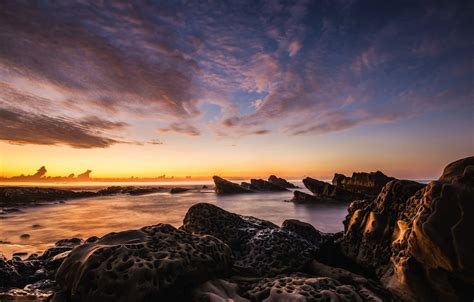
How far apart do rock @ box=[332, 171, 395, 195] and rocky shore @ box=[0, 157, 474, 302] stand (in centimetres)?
2355

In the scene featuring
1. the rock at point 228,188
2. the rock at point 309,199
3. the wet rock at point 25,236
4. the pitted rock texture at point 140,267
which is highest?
the rock at point 228,188

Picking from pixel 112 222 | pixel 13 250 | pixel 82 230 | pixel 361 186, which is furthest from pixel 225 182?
pixel 13 250

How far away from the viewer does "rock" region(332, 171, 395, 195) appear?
1021 inches

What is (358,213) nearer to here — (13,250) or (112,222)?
(13,250)

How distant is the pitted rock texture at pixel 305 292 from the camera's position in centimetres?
278

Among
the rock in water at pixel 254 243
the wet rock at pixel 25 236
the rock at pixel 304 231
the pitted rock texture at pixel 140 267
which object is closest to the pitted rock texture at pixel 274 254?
the rock in water at pixel 254 243

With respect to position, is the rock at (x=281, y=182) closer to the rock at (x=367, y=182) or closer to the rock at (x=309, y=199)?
the rock at (x=367, y=182)

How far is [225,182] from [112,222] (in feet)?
81.8

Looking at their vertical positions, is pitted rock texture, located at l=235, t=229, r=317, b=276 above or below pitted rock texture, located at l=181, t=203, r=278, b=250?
below

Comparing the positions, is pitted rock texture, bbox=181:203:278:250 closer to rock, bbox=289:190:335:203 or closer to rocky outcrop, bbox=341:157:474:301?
rocky outcrop, bbox=341:157:474:301

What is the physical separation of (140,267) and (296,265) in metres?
2.56

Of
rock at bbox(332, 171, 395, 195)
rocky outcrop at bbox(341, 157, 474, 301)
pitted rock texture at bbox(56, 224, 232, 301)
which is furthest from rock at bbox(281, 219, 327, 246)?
rock at bbox(332, 171, 395, 195)

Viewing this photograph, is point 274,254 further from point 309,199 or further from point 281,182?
point 281,182

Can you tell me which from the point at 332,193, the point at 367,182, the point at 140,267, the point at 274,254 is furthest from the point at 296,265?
the point at 367,182
